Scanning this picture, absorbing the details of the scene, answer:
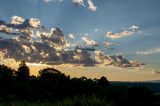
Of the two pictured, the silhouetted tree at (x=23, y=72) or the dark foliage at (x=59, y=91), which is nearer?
the dark foliage at (x=59, y=91)

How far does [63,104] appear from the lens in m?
19.3

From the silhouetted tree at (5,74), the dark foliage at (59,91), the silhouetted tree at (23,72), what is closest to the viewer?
the dark foliage at (59,91)

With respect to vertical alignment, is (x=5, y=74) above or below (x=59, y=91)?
above

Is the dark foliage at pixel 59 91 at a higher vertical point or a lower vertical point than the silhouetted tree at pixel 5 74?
lower

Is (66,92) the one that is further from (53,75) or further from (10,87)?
(53,75)

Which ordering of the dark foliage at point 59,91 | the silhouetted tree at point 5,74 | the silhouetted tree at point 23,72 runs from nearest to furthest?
the dark foliage at point 59,91 → the silhouetted tree at point 5,74 → the silhouetted tree at point 23,72

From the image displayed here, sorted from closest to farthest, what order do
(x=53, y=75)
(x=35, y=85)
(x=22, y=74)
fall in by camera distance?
(x=35, y=85) → (x=53, y=75) → (x=22, y=74)

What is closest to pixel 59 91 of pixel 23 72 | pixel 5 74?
pixel 5 74

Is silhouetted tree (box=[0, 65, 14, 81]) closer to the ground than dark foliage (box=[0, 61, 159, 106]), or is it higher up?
higher up

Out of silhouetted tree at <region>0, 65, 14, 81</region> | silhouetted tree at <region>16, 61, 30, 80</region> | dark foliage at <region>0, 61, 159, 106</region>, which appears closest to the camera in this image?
dark foliage at <region>0, 61, 159, 106</region>

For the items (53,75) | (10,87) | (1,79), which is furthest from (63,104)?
(53,75)

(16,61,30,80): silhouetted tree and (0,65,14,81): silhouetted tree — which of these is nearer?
(0,65,14,81): silhouetted tree

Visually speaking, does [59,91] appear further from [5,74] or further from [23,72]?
[23,72]

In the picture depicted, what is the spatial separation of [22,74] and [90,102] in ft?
413
